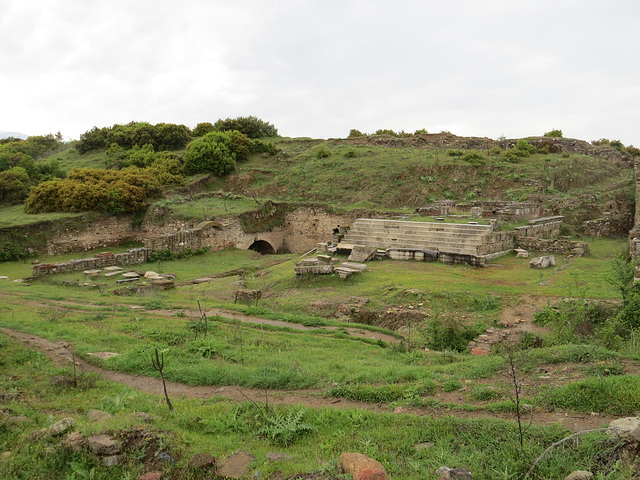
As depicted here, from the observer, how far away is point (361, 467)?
3.45 meters

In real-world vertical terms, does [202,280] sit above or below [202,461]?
below

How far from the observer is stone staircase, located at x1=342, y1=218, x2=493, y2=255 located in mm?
15039

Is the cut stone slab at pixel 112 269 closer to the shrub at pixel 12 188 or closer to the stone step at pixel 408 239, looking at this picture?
the stone step at pixel 408 239

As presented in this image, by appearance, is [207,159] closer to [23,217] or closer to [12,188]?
[12,188]

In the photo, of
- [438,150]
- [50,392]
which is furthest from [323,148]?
[50,392]

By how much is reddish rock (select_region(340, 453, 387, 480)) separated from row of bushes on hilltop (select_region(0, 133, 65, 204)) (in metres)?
28.0

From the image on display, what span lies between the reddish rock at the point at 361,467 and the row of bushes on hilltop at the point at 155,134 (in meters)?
37.9

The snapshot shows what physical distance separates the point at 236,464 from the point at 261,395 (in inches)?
68.8

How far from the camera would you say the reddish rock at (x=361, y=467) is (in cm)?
335

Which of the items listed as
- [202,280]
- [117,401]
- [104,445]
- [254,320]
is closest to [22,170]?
[202,280]

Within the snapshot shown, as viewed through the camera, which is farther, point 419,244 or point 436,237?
point 419,244

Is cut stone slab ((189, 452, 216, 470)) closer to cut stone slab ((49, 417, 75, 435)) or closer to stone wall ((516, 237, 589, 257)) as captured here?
cut stone slab ((49, 417, 75, 435))

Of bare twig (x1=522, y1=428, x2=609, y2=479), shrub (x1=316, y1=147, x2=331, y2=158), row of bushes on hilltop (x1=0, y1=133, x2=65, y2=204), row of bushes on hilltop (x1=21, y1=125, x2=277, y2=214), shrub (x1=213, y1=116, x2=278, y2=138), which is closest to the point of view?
→ bare twig (x1=522, y1=428, x2=609, y2=479)

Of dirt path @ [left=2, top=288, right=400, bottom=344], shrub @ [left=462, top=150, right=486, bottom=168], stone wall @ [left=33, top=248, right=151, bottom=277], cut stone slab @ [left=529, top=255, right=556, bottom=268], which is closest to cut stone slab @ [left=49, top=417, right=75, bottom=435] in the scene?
dirt path @ [left=2, top=288, right=400, bottom=344]
